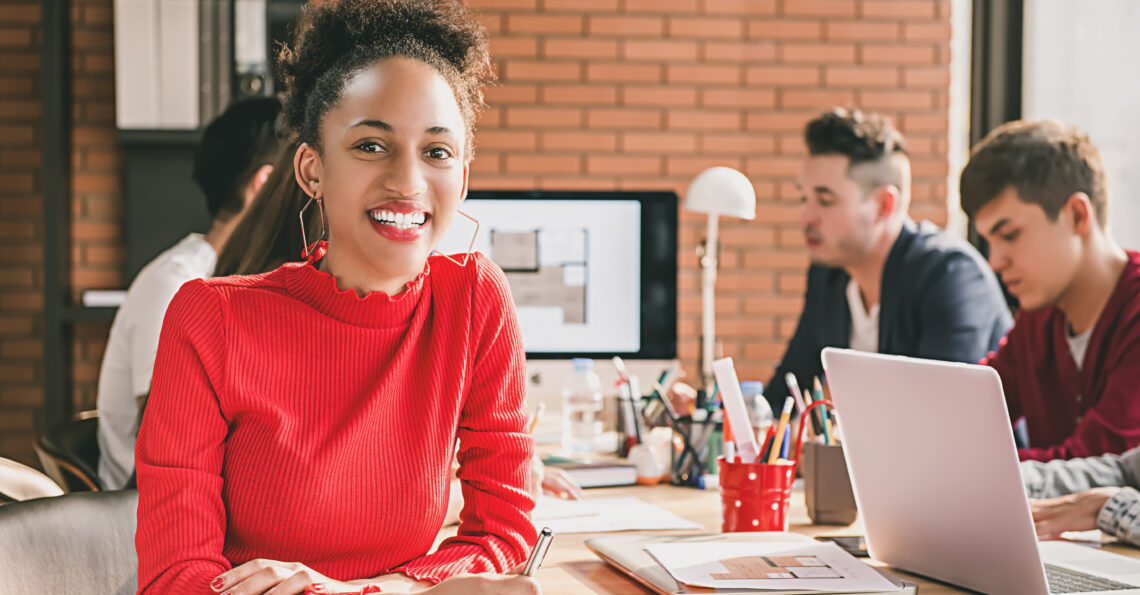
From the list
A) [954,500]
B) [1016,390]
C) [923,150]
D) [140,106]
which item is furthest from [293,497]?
[923,150]

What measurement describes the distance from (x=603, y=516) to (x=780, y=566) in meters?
0.39

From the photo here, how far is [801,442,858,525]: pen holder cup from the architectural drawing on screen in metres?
1.02

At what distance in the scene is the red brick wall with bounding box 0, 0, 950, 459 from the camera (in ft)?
11.9

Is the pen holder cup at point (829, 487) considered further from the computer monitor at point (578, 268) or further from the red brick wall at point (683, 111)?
the red brick wall at point (683, 111)

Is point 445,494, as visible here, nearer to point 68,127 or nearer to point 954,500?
point 954,500

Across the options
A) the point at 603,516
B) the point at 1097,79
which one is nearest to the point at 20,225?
the point at 603,516

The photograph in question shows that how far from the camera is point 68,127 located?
138 inches

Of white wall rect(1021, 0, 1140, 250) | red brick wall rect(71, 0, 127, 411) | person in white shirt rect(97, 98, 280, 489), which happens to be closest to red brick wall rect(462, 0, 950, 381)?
white wall rect(1021, 0, 1140, 250)

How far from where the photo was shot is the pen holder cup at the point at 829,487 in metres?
1.38

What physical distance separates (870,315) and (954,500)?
188 centimetres

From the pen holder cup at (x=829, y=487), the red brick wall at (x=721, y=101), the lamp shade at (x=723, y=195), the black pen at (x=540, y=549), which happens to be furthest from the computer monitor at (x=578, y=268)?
the black pen at (x=540, y=549)

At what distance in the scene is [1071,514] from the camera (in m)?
1.30

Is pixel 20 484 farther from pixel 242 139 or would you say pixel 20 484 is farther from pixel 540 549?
pixel 242 139

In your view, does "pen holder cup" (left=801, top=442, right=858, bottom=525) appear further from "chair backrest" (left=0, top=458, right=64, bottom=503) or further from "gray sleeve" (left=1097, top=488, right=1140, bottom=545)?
"chair backrest" (left=0, top=458, right=64, bottom=503)
